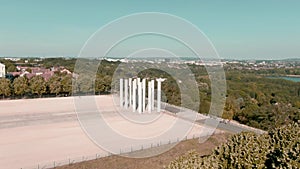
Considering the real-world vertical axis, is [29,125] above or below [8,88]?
below

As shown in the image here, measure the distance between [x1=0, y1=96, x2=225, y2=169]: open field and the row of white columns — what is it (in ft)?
3.89

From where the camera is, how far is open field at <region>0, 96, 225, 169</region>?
1323cm

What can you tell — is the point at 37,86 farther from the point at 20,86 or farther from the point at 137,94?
the point at 137,94

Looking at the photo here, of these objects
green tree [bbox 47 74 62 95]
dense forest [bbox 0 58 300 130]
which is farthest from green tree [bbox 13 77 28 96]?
green tree [bbox 47 74 62 95]

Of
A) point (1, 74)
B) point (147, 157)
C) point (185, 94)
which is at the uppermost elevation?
point (1, 74)

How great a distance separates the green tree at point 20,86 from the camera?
95.0ft

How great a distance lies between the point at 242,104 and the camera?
92.8ft

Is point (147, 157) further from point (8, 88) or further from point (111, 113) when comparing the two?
point (8, 88)

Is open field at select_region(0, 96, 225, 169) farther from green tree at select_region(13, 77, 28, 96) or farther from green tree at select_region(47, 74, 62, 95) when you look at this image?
green tree at select_region(47, 74, 62, 95)

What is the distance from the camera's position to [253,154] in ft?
28.7

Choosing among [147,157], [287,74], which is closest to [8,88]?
[147,157]

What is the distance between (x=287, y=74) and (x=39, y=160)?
88.1 m

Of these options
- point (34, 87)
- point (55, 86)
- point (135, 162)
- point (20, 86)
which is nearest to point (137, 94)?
point (55, 86)

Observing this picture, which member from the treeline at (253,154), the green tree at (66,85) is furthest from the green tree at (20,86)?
the treeline at (253,154)
